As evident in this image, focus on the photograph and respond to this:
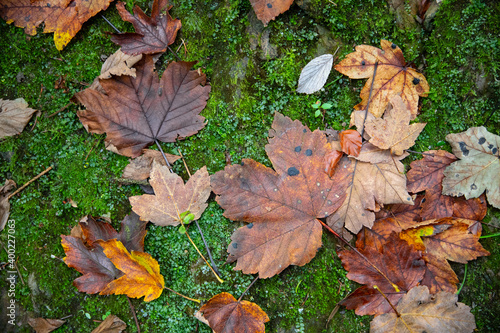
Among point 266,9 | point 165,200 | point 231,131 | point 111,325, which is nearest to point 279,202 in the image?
point 231,131

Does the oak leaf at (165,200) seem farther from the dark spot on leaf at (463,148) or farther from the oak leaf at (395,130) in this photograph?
the dark spot on leaf at (463,148)

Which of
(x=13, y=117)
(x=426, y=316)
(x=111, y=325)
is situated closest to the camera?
(x=426, y=316)

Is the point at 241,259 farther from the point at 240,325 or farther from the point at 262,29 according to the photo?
the point at 262,29

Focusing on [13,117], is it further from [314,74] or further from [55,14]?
[314,74]

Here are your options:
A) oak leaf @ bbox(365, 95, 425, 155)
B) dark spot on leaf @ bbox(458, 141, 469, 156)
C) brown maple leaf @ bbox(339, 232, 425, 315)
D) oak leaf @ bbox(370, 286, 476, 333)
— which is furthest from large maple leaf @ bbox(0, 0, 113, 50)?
oak leaf @ bbox(370, 286, 476, 333)

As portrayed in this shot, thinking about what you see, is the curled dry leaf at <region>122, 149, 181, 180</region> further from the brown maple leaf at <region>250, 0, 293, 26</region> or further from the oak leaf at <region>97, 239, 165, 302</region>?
the brown maple leaf at <region>250, 0, 293, 26</region>
